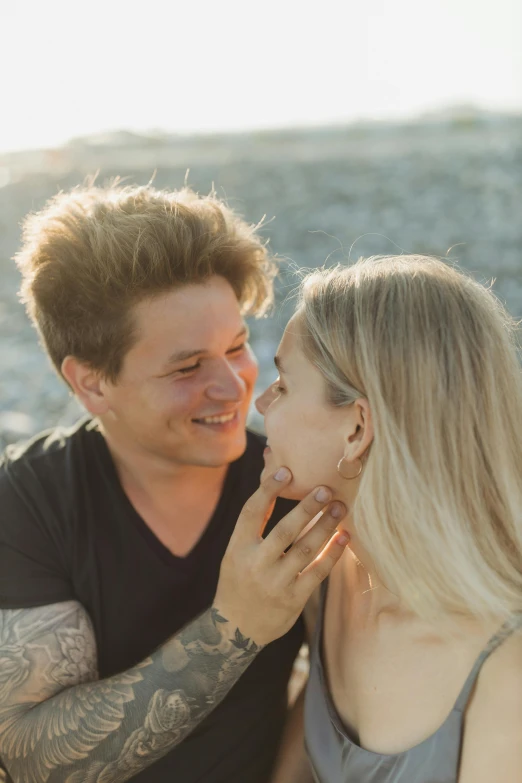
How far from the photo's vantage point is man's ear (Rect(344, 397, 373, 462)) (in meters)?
2.29

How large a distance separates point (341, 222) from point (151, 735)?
35.9ft

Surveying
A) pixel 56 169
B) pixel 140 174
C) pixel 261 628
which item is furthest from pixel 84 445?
pixel 56 169

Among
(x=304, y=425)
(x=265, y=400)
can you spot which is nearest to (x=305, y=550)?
(x=304, y=425)

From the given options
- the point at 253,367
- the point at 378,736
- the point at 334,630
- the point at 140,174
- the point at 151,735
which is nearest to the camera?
the point at 378,736

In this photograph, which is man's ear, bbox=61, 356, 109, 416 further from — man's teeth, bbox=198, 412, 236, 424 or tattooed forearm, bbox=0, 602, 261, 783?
tattooed forearm, bbox=0, 602, 261, 783

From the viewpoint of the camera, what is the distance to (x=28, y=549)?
288 cm

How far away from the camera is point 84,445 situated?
10.9ft

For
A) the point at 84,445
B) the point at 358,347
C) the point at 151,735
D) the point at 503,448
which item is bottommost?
the point at 151,735

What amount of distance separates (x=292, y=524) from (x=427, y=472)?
1.46 ft

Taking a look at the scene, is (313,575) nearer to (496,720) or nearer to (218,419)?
(496,720)

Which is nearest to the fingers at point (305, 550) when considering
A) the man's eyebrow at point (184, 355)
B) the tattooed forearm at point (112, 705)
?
the tattooed forearm at point (112, 705)

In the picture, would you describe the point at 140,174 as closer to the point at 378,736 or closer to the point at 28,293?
the point at 28,293

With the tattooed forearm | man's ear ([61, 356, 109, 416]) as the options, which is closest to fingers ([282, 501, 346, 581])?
the tattooed forearm

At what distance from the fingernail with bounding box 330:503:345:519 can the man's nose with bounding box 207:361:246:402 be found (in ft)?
2.22
